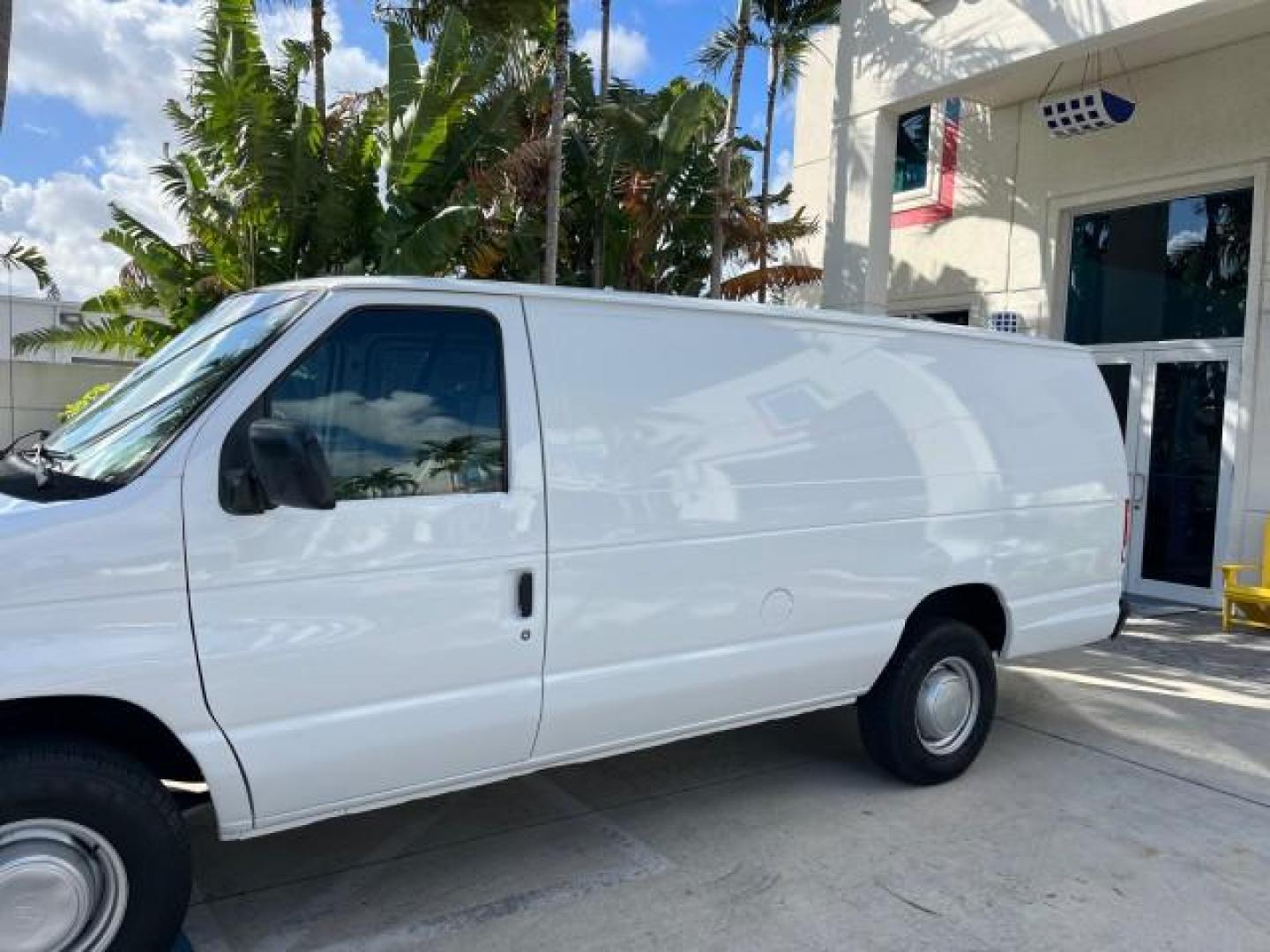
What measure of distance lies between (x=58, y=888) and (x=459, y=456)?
63.7 inches

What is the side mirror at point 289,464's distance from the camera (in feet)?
8.93

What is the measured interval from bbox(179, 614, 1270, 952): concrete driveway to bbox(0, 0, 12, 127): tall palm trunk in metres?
4.11

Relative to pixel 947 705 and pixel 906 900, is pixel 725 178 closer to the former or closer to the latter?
pixel 947 705

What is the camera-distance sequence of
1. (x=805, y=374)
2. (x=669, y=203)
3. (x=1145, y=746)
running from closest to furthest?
(x=805, y=374) < (x=1145, y=746) < (x=669, y=203)

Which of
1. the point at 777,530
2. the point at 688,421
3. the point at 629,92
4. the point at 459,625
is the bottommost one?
the point at 459,625

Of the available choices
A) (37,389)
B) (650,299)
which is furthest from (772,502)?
(37,389)

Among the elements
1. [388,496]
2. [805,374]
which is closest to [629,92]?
[805,374]

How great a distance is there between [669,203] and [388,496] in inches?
362

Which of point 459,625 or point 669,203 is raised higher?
point 669,203

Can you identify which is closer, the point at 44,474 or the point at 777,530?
the point at 44,474

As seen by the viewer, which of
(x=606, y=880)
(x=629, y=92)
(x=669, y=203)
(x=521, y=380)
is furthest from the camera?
(x=629, y=92)

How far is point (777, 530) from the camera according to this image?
158 inches

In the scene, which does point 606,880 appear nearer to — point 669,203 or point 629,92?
point 669,203

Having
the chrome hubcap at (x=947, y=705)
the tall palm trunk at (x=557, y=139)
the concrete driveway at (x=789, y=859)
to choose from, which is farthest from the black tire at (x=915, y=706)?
the tall palm trunk at (x=557, y=139)
